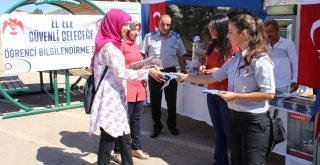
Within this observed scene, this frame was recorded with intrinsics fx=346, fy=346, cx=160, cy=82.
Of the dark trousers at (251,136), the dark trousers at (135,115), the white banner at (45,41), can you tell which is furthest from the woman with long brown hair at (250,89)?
the white banner at (45,41)

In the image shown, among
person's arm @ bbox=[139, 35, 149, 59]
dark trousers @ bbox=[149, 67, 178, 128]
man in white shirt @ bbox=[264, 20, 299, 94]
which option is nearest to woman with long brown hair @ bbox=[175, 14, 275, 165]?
man in white shirt @ bbox=[264, 20, 299, 94]

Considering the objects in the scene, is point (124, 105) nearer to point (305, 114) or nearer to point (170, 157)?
point (170, 157)

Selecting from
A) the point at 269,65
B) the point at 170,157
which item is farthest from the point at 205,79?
the point at 170,157

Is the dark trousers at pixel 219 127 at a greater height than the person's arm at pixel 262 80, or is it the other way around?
the person's arm at pixel 262 80

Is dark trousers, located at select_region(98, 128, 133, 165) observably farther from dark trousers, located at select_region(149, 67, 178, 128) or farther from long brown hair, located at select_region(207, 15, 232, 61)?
dark trousers, located at select_region(149, 67, 178, 128)

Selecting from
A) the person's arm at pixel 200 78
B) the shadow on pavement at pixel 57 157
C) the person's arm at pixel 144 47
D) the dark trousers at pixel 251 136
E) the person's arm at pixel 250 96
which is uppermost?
the person's arm at pixel 144 47

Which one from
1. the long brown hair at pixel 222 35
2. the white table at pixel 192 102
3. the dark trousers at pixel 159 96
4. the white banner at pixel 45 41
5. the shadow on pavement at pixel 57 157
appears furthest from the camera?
the white banner at pixel 45 41

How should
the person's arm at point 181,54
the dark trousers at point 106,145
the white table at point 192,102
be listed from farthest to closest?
the person's arm at point 181,54 < the white table at point 192,102 < the dark trousers at point 106,145

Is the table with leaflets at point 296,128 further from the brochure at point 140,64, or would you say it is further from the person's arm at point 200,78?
the brochure at point 140,64

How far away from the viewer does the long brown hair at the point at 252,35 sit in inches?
89.0

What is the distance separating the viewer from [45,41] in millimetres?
6000

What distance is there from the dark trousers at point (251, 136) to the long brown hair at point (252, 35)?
0.39 m

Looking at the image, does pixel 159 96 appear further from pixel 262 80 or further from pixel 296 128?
pixel 262 80

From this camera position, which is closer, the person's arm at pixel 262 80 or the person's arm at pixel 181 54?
the person's arm at pixel 262 80
